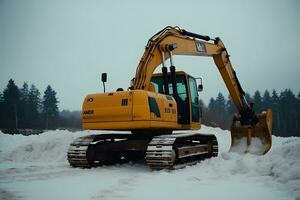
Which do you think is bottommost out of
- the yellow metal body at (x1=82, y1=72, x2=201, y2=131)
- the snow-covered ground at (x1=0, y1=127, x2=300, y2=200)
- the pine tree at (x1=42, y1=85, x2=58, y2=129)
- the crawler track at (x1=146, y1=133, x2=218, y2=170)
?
the snow-covered ground at (x1=0, y1=127, x2=300, y2=200)

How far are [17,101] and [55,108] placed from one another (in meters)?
9.94

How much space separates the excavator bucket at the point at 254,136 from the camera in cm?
1098

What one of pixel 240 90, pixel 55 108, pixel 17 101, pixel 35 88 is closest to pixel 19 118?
pixel 17 101

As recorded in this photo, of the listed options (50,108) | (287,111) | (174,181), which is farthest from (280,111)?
(174,181)

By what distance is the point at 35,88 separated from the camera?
67938 mm

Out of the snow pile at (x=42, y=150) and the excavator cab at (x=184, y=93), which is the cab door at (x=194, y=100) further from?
the snow pile at (x=42, y=150)

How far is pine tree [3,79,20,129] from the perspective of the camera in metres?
53.5

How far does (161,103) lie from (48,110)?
2271 inches

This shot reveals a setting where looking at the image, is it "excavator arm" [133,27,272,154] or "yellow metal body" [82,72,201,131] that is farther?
"excavator arm" [133,27,272,154]

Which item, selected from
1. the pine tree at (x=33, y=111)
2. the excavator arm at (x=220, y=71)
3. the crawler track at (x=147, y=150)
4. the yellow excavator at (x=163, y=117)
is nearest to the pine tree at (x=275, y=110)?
the pine tree at (x=33, y=111)

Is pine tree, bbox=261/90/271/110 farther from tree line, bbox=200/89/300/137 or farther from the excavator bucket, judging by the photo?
the excavator bucket

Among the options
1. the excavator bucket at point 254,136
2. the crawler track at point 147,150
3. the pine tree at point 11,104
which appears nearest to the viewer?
the crawler track at point 147,150

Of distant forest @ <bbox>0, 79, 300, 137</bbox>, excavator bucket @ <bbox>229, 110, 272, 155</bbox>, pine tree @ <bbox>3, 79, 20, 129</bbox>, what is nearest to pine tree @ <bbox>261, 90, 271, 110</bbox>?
distant forest @ <bbox>0, 79, 300, 137</bbox>

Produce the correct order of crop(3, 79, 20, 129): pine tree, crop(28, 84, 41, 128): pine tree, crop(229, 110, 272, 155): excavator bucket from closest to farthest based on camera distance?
crop(229, 110, 272, 155): excavator bucket
crop(3, 79, 20, 129): pine tree
crop(28, 84, 41, 128): pine tree
